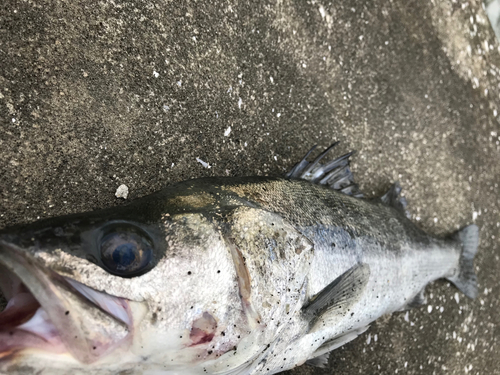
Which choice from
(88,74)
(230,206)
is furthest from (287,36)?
(230,206)

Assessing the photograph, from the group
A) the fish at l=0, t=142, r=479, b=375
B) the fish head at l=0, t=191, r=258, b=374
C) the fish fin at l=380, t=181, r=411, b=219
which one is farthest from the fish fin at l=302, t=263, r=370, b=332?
the fish fin at l=380, t=181, r=411, b=219

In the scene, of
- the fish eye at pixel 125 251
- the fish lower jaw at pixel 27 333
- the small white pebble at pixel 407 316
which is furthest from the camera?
the small white pebble at pixel 407 316

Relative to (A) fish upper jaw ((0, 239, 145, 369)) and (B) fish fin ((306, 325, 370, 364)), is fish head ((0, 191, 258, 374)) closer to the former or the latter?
(A) fish upper jaw ((0, 239, 145, 369))

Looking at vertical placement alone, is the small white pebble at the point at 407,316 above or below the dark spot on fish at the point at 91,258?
below

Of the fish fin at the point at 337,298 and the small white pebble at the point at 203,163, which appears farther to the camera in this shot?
the small white pebble at the point at 203,163

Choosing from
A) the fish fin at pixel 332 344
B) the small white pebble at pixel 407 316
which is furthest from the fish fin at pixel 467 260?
the fish fin at pixel 332 344

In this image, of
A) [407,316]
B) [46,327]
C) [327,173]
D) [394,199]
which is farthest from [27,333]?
[407,316]

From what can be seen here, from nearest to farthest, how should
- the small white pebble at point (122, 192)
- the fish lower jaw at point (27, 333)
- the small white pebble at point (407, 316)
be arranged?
the fish lower jaw at point (27, 333) → the small white pebble at point (122, 192) → the small white pebble at point (407, 316)

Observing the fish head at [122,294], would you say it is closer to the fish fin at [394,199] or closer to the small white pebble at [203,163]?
the small white pebble at [203,163]
